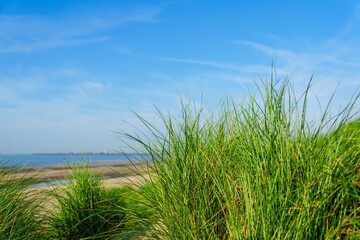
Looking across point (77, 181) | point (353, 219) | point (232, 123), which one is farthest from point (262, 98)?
point (77, 181)

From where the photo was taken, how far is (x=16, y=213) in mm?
3346

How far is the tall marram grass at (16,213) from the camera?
10.6 ft

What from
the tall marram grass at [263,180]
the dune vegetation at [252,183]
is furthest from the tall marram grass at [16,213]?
the tall marram grass at [263,180]

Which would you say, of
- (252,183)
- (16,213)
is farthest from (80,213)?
→ (252,183)

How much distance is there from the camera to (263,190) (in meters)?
2.38

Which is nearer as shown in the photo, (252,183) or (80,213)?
(252,183)

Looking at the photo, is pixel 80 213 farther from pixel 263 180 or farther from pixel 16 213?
pixel 263 180

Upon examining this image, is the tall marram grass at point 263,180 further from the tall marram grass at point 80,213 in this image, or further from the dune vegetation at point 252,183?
the tall marram grass at point 80,213

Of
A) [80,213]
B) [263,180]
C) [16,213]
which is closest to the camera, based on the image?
[263,180]

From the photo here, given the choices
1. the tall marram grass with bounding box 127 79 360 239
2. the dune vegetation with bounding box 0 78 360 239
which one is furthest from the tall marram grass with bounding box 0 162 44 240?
the tall marram grass with bounding box 127 79 360 239

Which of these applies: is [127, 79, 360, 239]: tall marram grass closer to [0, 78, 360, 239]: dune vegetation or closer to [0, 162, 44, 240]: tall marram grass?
[0, 78, 360, 239]: dune vegetation

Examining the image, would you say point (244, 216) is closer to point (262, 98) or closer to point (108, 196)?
point (262, 98)

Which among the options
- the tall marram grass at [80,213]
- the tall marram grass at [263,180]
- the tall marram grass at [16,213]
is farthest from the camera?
the tall marram grass at [80,213]

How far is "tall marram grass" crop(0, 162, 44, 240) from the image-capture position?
323cm
